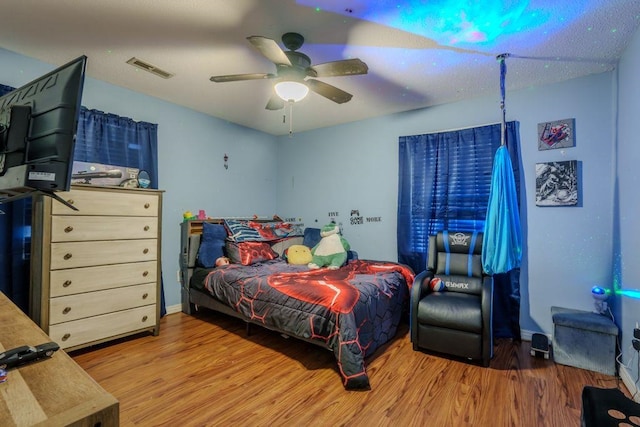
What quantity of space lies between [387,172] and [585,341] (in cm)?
241

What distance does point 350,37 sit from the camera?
217 centimetres

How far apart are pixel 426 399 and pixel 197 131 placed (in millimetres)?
3602

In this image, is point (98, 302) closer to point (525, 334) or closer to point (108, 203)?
point (108, 203)

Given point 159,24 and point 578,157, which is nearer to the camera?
point 159,24

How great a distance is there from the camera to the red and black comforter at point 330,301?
83.1 inches

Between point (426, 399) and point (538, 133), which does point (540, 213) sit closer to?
point (538, 133)

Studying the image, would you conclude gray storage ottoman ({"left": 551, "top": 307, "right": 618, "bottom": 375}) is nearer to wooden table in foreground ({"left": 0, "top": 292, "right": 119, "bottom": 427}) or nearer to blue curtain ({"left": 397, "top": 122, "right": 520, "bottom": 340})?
blue curtain ({"left": 397, "top": 122, "right": 520, "bottom": 340})

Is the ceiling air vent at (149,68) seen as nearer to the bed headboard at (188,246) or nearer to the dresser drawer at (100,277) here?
the bed headboard at (188,246)

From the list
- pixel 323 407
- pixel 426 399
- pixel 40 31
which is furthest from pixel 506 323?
pixel 40 31

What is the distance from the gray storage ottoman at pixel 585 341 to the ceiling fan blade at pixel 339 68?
97.5 inches

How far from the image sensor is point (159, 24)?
206 centimetres

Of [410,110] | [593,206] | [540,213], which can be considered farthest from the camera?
[410,110]

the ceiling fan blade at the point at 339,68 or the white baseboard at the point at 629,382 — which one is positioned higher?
the ceiling fan blade at the point at 339,68

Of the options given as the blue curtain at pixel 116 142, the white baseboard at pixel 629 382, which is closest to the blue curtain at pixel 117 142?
the blue curtain at pixel 116 142
